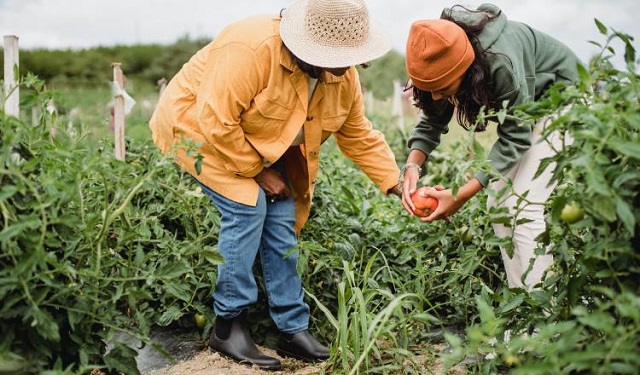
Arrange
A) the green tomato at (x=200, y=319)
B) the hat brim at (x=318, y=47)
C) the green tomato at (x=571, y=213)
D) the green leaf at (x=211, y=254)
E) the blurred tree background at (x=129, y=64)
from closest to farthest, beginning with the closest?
the green tomato at (x=571, y=213), the green leaf at (x=211, y=254), the hat brim at (x=318, y=47), the green tomato at (x=200, y=319), the blurred tree background at (x=129, y=64)

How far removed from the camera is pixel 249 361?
2.82 m

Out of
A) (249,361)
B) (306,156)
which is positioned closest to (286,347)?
(249,361)

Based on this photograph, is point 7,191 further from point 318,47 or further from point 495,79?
point 495,79

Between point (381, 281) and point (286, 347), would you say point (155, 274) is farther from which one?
point (381, 281)

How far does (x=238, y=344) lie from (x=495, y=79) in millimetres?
1411

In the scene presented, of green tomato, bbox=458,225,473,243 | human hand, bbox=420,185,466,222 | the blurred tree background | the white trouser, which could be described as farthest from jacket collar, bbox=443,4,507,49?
the blurred tree background

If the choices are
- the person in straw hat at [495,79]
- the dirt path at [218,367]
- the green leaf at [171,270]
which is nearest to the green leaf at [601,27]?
the person in straw hat at [495,79]

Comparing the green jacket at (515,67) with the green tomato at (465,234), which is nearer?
the green jacket at (515,67)

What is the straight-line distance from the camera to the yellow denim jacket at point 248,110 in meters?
2.59

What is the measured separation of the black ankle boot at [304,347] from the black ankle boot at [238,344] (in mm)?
110

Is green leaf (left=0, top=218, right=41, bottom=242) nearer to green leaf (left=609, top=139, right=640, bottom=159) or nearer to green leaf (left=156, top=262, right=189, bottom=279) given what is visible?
green leaf (left=156, top=262, right=189, bottom=279)

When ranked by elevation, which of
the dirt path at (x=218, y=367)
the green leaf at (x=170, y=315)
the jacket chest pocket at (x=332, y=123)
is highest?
the jacket chest pocket at (x=332, y=123)

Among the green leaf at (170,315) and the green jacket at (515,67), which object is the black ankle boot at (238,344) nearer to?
the green leaf at (170,315)

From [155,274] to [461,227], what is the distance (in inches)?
63.4
